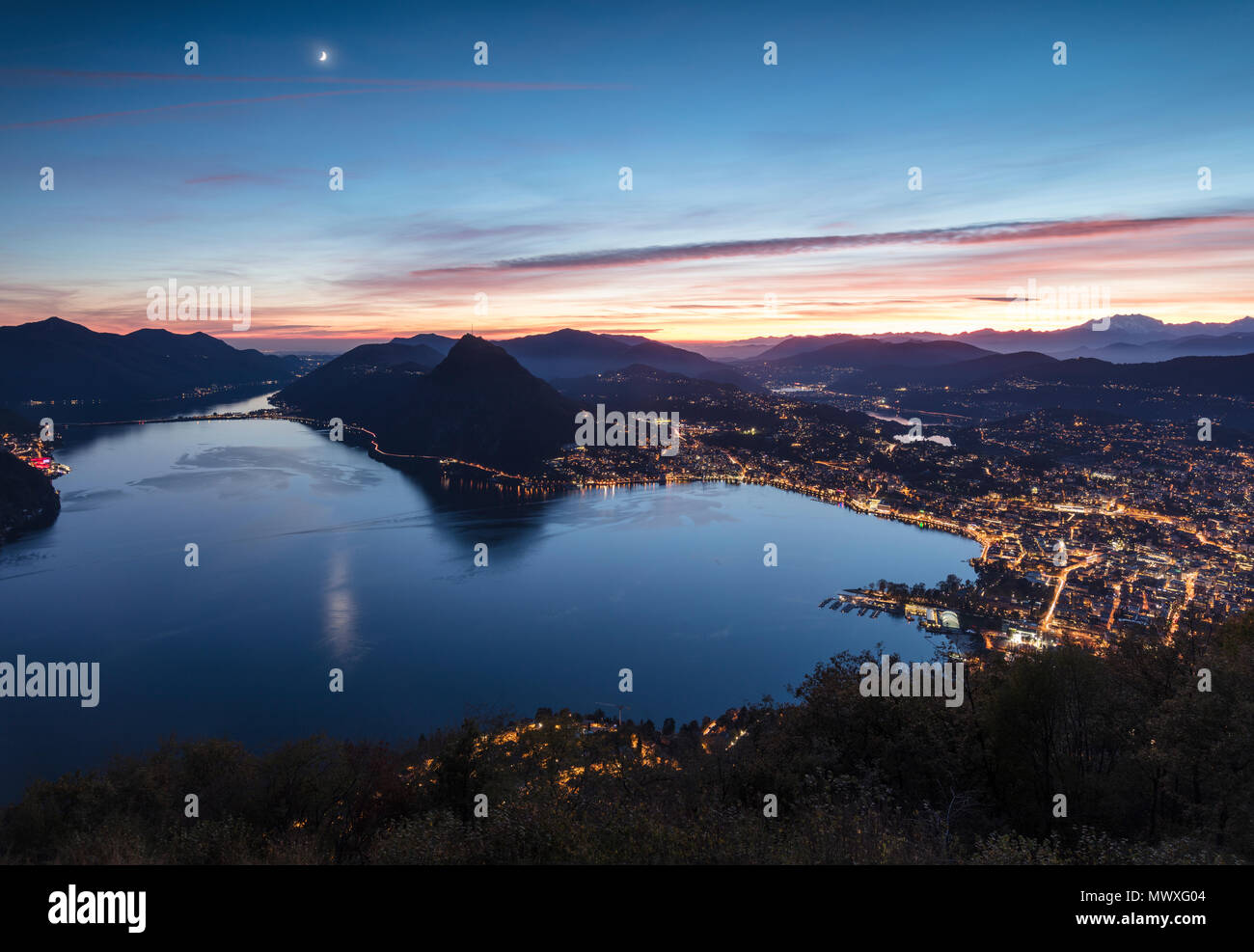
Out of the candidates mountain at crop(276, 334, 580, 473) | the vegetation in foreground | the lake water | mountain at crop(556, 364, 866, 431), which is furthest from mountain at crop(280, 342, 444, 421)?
the vegetation in foreground

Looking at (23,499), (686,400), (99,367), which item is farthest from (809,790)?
(99,367)

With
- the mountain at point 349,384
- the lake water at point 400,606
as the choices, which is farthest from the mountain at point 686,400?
the lake water at point 400,606

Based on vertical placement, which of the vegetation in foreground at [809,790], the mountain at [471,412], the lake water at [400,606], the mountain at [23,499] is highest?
the mountain at [471,412]

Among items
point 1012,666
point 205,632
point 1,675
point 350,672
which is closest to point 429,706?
point 350,672

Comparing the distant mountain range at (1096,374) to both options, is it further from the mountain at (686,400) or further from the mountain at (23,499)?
the mountain at (23,499)
